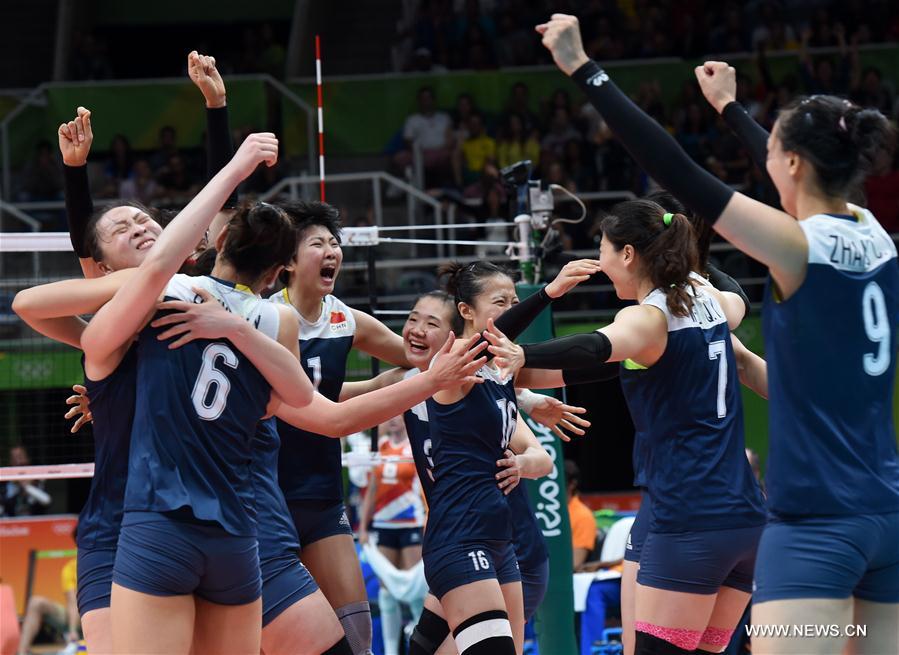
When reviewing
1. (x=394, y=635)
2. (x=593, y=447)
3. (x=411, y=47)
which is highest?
(x=411, y=47)

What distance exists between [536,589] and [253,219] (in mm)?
2573

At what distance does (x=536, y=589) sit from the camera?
5680 millimetres

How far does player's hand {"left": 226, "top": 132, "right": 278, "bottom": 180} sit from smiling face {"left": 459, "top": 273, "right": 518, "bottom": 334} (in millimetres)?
1755

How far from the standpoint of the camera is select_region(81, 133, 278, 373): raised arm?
354 cm

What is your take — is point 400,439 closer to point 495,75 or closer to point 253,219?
point 495,75

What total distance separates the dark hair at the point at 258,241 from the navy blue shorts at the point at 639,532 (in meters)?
2.03

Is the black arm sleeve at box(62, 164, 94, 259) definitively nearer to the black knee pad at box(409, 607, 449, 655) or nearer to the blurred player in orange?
the black knee pad at box(409, 607, 449, 655)

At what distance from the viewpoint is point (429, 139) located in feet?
50.5

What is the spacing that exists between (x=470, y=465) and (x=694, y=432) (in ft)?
3.53

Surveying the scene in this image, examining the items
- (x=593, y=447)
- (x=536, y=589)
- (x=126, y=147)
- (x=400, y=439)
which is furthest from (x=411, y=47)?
(x=536, y=589)

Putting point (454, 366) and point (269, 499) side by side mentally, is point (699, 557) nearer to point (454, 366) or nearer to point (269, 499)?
point (454, 366)

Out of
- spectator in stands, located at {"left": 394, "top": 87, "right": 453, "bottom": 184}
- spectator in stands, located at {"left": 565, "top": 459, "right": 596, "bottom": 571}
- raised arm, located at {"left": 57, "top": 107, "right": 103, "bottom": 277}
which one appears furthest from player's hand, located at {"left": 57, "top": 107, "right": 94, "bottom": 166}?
spectator in stands, located at {"left": 394, "top": 87, "right": 453, "bottom": 184}

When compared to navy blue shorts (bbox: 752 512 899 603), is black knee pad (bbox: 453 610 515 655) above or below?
below

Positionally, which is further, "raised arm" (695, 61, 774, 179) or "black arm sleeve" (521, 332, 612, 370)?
"black arm sleeve" (521, 332, 612, 370)
